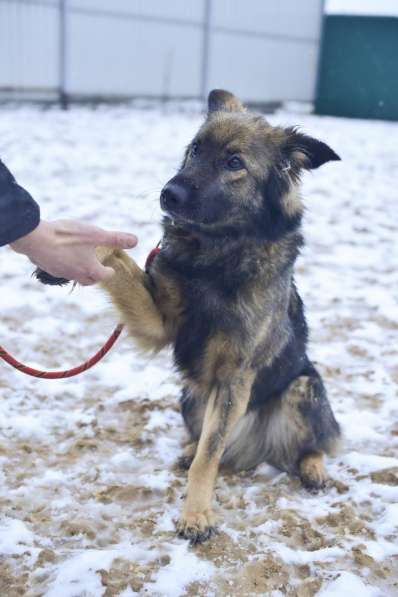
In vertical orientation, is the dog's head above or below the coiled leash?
above

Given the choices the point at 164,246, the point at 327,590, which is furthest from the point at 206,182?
the point at 327,590

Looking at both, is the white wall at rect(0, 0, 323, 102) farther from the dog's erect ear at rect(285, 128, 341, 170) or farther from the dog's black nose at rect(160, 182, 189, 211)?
the dog's black nose at rect(160, 182, 189, 211)

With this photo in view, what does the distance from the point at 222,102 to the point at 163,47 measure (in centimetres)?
1416

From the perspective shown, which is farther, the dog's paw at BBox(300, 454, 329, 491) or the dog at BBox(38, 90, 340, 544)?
the dog's paw at BBox(300, 454, 329, 491)

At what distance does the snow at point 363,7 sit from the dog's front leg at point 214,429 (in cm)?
1834

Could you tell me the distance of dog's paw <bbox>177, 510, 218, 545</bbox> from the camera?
2.72 meters

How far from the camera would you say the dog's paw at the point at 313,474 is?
3.16 meters

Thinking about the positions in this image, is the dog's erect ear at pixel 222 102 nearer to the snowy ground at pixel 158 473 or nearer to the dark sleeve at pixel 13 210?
the snowy ground at pixel 158 473

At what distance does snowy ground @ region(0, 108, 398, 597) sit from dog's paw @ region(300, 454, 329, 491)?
69mm

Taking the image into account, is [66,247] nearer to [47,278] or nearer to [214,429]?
[47,278]

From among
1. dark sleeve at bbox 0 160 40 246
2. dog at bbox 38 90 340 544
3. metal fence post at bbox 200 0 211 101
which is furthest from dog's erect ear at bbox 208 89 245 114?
metal fence post at bbox 200 0 211 101

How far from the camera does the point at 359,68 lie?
62.3 ft

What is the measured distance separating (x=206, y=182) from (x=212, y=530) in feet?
4.93

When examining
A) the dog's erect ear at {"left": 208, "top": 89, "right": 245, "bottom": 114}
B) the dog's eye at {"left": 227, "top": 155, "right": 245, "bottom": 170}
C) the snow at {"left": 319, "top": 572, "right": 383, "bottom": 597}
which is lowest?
the snow at {"left": 319, "top": 572, "right": 383, "bottom": 597}
